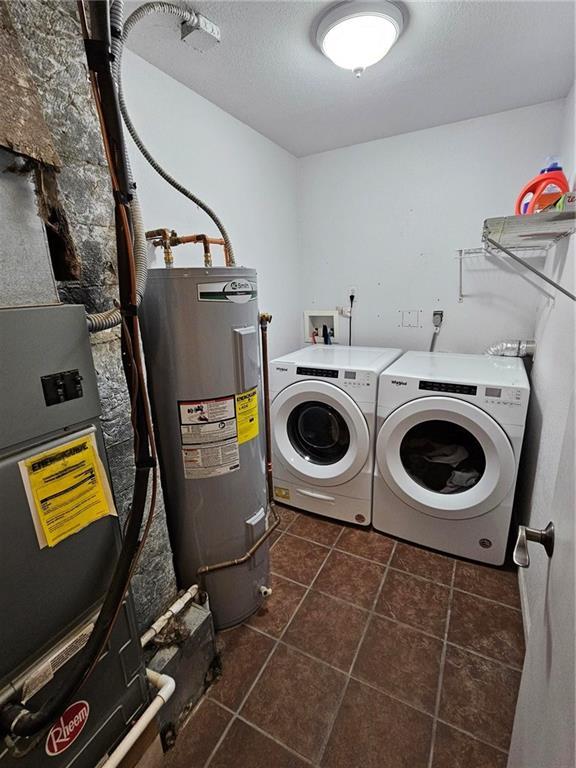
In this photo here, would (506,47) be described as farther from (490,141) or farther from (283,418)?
(283,418)

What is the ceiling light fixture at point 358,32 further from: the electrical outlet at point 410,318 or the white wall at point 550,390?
the electrical outlet at point 410,318

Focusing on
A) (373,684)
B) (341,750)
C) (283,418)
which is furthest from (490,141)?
(341,750)

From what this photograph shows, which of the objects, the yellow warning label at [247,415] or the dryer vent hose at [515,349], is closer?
the yellow warning label at [247,415]

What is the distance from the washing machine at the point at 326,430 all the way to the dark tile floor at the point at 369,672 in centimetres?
35

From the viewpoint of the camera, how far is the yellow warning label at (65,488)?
0.57 meters

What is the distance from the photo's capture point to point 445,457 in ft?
5.55

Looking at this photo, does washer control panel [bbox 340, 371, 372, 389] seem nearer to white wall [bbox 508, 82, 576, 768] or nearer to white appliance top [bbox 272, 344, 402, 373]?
white appliance top [bbox 272, 344, 402, 373]

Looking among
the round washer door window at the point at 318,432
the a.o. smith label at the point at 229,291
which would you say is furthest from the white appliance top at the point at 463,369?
the a.o. smith label at the point at 229,291

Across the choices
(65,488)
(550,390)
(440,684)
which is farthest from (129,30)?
(440,684)

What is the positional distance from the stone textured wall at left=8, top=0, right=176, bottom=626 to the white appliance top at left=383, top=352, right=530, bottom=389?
120 centimetres

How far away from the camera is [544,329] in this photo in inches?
66.3

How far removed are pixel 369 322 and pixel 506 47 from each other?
145 centimetres

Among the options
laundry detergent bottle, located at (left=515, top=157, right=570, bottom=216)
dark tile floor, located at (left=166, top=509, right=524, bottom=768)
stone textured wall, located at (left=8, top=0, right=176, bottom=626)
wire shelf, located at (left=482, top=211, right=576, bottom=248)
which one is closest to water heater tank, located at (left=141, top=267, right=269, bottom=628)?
stone textured wall, located at (left=8, top=0, right=176, bottom=626)

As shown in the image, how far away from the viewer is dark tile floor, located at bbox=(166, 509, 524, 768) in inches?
39.7
